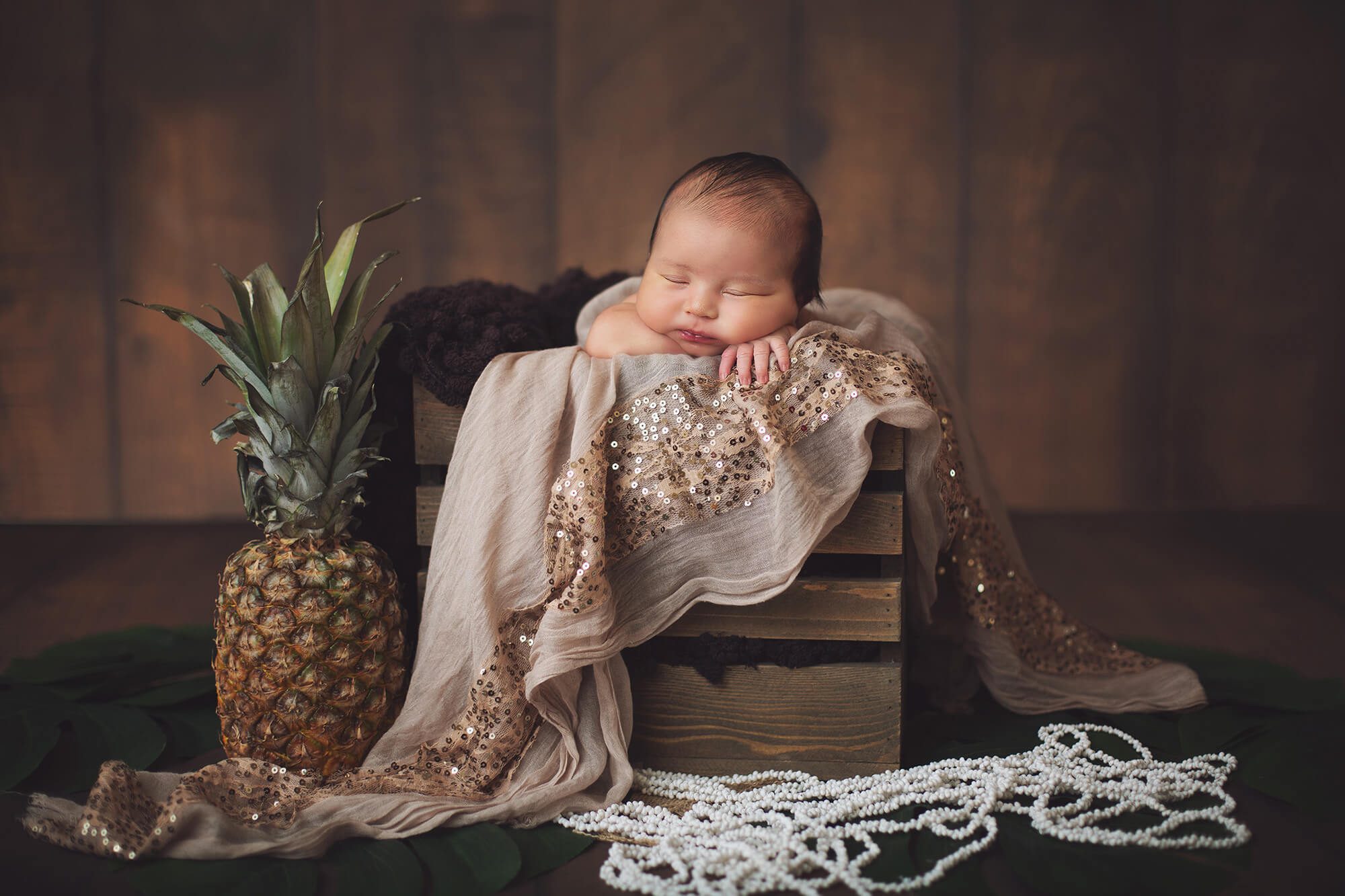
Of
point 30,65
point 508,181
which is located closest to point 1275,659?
point 508,181

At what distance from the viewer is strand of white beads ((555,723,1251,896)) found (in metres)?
1.30

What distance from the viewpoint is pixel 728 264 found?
1.63 m

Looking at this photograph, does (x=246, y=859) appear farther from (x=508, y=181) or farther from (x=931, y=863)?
(x=508, y=181)

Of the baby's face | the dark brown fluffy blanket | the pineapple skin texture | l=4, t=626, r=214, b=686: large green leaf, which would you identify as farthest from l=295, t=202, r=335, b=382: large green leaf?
l=4, t=626, r=214, b=686: large green leaf

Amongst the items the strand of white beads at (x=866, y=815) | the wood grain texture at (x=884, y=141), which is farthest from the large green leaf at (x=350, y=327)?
the wood grain texture at (x=884, y=141)

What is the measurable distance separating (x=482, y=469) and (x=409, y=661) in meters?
0.39

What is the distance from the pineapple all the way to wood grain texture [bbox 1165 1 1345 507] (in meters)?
2.81

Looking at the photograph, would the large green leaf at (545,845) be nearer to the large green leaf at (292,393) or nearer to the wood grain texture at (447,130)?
the large green leaf at (292,393)

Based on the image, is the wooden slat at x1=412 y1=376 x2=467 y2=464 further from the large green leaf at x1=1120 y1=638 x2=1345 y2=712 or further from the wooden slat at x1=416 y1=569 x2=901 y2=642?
the large green leaf at x1=1120 y1=638 x2=1345 y2=712

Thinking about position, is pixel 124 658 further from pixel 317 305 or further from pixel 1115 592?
pixel 1115 592

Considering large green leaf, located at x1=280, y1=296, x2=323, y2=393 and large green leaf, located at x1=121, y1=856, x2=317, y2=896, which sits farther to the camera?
large green leaf, located at x1=280, y1=296, x2=323, y2=393

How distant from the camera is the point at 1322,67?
3.35 meters

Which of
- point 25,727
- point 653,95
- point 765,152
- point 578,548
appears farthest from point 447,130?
point 578,548

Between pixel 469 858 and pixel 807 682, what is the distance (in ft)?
1.70
